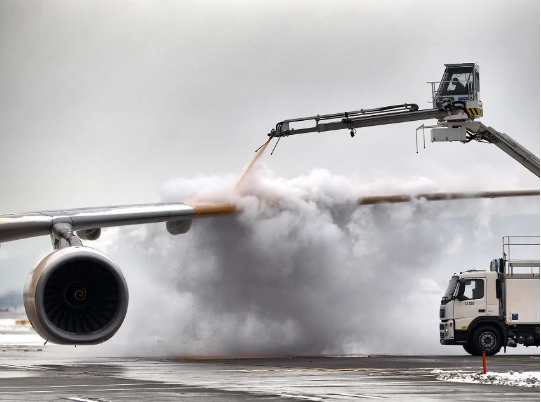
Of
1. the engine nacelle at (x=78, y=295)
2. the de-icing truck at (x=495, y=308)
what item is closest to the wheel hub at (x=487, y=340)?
the de-icing truck at (x=495, y=308)

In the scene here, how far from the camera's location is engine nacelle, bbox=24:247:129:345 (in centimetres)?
2031

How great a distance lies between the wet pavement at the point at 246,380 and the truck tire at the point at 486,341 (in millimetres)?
3606

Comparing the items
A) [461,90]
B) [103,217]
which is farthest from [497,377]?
[461,90]

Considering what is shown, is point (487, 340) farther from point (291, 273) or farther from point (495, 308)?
point (291, 273)

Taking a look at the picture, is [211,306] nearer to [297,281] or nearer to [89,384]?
[297,281]

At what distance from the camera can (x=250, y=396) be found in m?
21.8

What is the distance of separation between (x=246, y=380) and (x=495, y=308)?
16446mm

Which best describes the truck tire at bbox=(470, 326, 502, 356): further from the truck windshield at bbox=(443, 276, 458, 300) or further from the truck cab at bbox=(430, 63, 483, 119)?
the truck cab at bbox=(430, 63, 483, 119)

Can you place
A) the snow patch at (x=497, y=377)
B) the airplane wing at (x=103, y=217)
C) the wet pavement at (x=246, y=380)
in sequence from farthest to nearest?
the snow patch at (x=497, y=377) → the airplane wing at (x=103, y=217) → the wet pavement at (x=246, y=380)

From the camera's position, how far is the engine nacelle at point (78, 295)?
800 inches

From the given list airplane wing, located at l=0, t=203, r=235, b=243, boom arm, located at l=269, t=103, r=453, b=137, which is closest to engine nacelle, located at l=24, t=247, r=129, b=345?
airplane wing, located at l=0, t=203, r=235, b=243

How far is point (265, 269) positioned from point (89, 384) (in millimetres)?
A: 14006

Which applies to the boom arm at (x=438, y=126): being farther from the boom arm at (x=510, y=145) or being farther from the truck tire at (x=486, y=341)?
the truck tire at (x=486, y=341)

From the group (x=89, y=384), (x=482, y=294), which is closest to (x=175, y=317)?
(x=482, y=294)
